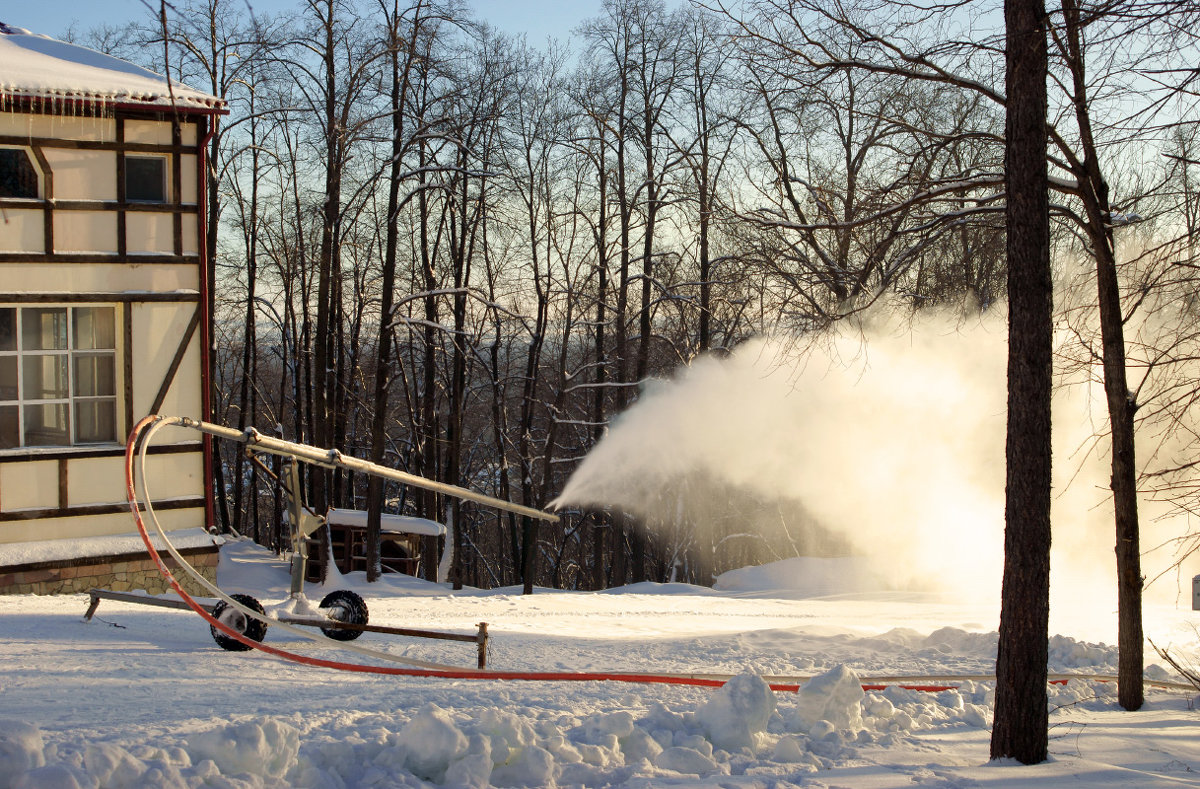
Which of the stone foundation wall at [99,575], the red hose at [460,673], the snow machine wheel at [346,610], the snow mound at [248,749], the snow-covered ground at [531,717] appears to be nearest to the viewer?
the snow mound at [248,749]

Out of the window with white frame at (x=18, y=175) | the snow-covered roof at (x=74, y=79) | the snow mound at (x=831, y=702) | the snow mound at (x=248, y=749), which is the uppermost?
the snow-covered roof at (x=74, y=79)

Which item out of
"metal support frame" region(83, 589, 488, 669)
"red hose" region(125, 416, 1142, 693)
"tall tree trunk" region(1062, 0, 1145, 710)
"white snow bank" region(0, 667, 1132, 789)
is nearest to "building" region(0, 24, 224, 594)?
"metal support frame" region(83, 589, 488, 669)

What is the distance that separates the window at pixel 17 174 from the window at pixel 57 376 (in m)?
1.43

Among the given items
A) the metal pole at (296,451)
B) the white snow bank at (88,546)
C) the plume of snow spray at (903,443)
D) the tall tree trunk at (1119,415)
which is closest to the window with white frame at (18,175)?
the white snow bank at (88,546)

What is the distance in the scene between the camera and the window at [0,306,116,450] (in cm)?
1157

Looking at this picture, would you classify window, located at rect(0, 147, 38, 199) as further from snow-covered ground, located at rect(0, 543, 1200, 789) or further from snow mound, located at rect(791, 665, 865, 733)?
snow mound, located at rect(791, 665, 865, 733)

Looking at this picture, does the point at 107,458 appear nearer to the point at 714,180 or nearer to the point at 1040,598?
the point at 1040,598

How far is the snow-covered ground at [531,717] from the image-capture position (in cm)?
414

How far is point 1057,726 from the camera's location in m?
6.27

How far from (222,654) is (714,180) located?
1745 cm

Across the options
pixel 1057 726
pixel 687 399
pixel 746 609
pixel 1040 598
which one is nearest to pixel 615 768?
pixel 1040 598

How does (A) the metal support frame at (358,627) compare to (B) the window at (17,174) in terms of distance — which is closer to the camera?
(A) the metal support frame at (358,627)

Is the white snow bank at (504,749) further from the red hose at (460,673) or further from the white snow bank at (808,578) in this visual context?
the white snow bank at (808,578)

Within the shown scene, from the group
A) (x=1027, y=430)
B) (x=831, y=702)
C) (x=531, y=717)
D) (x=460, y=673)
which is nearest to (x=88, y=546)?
(x=460, y=673)
